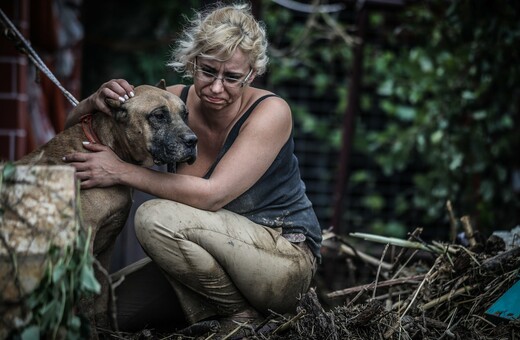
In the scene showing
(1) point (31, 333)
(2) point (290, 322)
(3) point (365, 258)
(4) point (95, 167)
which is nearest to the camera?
(1) point (31, 333)

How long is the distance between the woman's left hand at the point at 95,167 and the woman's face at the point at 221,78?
0.47 metres

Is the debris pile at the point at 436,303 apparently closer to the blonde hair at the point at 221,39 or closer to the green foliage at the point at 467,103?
the blonde hair at the point at 221,39

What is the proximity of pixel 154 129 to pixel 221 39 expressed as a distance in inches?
18.5

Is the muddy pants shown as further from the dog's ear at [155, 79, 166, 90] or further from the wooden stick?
the dog's ear at [155, 79, 166, 90]

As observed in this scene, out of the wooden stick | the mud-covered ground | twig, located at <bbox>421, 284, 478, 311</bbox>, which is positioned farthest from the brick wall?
twig, located at <bbox>421, 284, 478, 311</bbox>

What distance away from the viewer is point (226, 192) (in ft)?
10.4

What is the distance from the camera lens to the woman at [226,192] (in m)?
3.11

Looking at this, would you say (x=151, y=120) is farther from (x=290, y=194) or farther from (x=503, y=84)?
(x=503, y=84)

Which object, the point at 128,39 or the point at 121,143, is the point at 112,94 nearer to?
the point at 121,143

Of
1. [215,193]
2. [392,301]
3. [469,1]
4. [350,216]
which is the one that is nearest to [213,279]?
[215,193]

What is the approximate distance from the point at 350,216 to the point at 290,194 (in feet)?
14.6

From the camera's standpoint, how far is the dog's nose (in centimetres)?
320

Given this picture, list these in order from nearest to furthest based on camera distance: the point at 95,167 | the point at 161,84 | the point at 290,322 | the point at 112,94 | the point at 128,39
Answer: the point at 290,322 → the point at 95,167 → the point at 112,94 → the point at 161,84 → the point at 128,39

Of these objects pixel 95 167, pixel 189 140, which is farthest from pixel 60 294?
pixel 189 140
